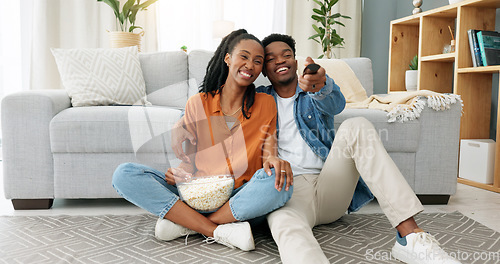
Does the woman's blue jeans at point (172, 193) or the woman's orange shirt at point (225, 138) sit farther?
the woman's orange shirt at point (225, 138)

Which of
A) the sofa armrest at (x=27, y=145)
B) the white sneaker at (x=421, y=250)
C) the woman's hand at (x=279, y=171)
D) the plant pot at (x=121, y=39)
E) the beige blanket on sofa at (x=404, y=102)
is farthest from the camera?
the plant pot at (x=121, y=39)

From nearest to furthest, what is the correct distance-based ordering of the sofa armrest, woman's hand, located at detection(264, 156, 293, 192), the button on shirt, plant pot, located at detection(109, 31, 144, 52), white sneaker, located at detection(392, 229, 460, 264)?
white sneaker, located at detection(392, 229, 460, 264)
woman's hand, located at detection(264, 156, 293, 192)
the button on shirt
the sofa armrest
plant pot, located at detection(109, 31, 144, 52)

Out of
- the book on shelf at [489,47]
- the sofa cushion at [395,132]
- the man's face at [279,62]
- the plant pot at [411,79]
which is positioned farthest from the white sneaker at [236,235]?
the plant pot at [411,79]

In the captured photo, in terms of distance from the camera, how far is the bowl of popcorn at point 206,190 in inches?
46.7

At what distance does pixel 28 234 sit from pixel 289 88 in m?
1.01

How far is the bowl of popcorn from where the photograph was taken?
1186 mm

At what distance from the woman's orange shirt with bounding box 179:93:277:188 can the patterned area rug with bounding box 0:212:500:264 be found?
0.78ft

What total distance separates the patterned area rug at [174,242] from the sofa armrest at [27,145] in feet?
0.57

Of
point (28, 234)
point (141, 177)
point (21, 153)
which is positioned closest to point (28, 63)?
point (21, 153)

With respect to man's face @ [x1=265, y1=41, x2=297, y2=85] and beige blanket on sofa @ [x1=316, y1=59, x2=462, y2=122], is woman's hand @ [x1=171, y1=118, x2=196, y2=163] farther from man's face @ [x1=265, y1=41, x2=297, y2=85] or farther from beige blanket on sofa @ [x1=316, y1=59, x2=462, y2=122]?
beige blanket on sofa @ [x1=316, y1=59, x2=462, y2=122]

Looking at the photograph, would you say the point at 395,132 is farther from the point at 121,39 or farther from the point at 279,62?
the point at 121,39

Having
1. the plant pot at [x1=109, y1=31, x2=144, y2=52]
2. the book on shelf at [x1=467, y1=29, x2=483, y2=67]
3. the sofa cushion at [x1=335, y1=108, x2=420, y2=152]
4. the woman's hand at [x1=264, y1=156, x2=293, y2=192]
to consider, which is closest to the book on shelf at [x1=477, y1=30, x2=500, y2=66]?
the book on shelf at [x1=467, y1=29, x2=483, y2=67]

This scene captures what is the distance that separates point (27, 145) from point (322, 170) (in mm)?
1222

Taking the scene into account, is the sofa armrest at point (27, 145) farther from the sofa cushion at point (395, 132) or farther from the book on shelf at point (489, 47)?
the book on shelf at point (489, 47)
